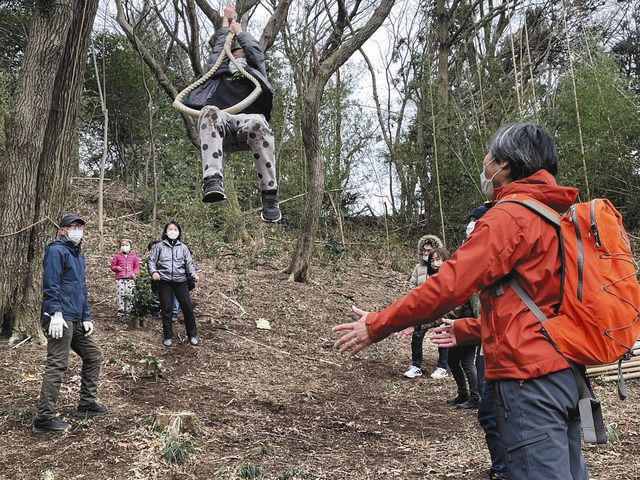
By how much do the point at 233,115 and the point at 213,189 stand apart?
68 cm

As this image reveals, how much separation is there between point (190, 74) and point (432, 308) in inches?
638

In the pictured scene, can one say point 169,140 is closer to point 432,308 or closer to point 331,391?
point 331,391

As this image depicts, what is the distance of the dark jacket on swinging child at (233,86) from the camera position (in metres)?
4.32

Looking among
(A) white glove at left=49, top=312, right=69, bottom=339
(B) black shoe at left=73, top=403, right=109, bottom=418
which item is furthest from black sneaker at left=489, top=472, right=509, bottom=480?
(A) white glove at left=49, top=312, right=69, bottom=339

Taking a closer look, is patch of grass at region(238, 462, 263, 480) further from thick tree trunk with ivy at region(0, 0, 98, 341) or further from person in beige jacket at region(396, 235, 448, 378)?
thick tree trunk with ivy at region(0, 0, 98, 341)

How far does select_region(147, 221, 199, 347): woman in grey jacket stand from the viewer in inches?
279

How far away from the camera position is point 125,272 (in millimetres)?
7875

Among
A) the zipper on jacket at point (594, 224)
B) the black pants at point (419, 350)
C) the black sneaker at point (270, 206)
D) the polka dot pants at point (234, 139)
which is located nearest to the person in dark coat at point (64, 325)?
the polka dot pants at point (234, 139)

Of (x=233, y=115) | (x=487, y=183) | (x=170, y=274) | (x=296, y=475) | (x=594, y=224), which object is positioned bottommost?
(x=296, y=475)

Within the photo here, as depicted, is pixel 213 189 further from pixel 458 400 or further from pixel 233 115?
pixel 458 400

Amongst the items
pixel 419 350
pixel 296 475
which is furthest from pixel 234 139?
pixel 419 350

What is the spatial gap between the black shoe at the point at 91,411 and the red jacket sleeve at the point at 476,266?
3.80 meters

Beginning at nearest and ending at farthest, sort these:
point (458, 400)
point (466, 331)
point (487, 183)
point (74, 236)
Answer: point (487, 183), point (466, 331), point (74, 236), point (458, 400)

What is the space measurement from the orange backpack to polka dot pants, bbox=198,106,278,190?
2760 millimetres
